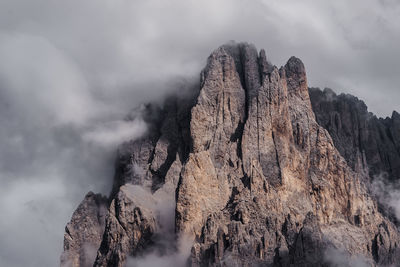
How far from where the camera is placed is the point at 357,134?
188375 millimetres

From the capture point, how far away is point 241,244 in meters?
133

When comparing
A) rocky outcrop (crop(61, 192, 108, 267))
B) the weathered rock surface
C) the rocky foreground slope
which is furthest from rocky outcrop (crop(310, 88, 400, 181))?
the weathered rock surface

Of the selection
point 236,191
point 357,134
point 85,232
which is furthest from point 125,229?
point 357,134

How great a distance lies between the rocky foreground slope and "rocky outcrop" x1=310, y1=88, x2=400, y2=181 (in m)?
6.75

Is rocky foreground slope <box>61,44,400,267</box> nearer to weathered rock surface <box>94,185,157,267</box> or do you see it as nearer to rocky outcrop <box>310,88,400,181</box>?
weathered rock surface <box>94,185,157,267</box>

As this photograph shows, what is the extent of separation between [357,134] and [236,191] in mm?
49501

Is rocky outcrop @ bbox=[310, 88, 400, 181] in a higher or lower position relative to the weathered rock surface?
higher

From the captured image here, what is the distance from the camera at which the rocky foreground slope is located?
449 ft

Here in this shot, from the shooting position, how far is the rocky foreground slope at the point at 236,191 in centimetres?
13675

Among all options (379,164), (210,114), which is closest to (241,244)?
(210,114)

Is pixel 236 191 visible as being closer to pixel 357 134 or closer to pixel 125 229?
pixel 125 229

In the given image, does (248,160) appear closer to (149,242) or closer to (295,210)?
(295,210)

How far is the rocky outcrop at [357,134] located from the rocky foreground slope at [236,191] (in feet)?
22.1

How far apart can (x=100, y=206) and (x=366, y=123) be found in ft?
182
